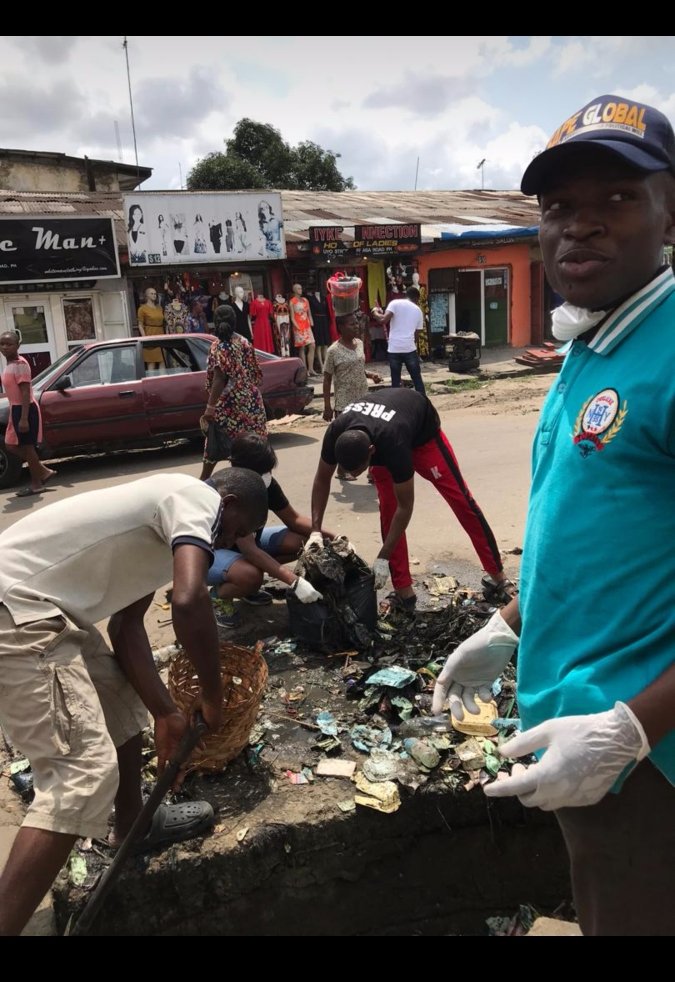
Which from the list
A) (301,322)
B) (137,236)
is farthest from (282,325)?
(137,236)

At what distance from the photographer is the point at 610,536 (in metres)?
1.32

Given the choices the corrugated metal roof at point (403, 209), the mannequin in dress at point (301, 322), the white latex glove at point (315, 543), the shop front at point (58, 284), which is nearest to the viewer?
the white latex glove at point (315, 543)

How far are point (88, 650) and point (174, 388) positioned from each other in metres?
7.00

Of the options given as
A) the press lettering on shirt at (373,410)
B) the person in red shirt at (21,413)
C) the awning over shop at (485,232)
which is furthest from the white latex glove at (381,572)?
the awning over shop at (485,232)

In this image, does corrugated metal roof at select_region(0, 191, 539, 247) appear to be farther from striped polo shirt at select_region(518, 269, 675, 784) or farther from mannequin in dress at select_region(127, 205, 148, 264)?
striped polo shirt at select_region(518, 269, 675, 784)

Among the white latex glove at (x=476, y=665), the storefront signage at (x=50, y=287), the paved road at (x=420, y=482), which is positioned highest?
the storefront signage at (x=50, y=287)

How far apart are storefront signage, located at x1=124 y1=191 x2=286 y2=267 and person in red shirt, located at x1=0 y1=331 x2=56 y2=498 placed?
5.81m

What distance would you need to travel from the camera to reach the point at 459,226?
16750mm

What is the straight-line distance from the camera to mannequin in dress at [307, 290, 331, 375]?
1516 centimetres

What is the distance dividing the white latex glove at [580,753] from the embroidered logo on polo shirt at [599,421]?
47 centimetres

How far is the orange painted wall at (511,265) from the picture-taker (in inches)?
671

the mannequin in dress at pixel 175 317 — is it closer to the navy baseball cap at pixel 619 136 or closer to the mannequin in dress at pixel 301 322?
the mannequin in dress at pixel 301 322

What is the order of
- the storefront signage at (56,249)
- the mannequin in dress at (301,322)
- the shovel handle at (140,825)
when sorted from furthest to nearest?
the mannequin in dress at (301,322), the storefront signage at (56,249), the shovel handle at (140,825)

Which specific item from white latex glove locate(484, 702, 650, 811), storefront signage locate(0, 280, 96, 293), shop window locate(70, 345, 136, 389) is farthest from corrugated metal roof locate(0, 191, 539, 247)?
white latex glove locate(484, 702, 650, 811)
